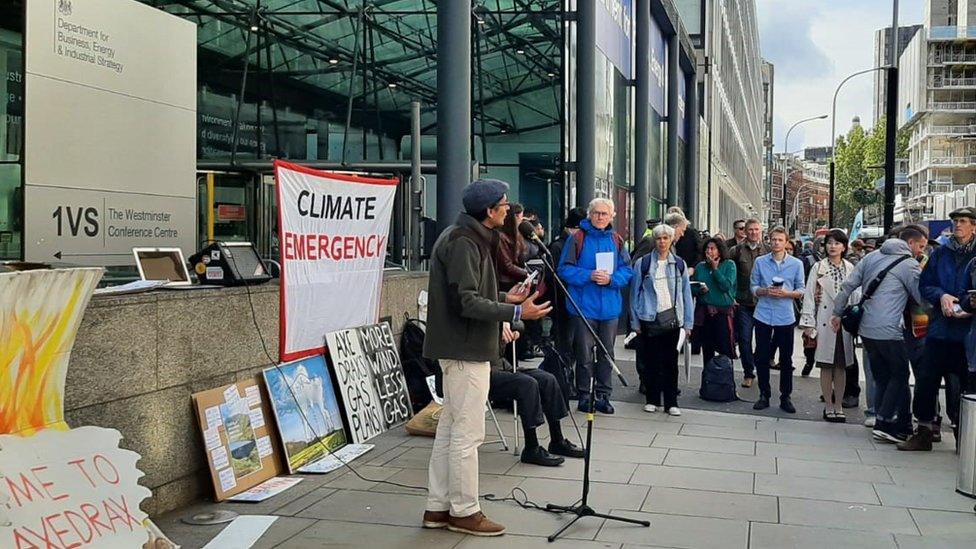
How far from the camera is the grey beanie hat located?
600 centimetres

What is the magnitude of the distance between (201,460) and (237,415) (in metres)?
0.42

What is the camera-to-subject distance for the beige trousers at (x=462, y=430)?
5.80 metres

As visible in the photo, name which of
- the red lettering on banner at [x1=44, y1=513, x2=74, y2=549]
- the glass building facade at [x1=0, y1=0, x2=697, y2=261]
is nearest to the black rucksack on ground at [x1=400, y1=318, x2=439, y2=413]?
the red lettering on banner at [x1=44, y1=513, x2=74, y2=549]

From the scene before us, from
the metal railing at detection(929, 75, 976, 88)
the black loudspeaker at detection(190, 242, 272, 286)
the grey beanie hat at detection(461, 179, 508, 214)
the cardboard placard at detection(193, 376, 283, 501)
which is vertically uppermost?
the metal railing at detection(929, 75, 976, 88)

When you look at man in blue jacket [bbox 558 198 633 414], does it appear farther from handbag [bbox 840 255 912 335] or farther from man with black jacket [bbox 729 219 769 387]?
man with black jacket [bbox 729 219 769 387]

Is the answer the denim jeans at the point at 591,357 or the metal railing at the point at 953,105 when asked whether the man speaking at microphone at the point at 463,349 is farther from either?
the metal railing at the point at 953,105

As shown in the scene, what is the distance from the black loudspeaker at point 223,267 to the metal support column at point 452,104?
138 inches

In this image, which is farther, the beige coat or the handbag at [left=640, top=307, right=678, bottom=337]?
the beige coat

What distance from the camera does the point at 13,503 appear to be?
401 centimetres

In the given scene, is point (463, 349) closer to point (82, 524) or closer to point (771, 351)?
point (82, 524)

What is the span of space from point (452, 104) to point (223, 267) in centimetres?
424

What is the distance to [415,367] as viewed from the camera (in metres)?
9.67

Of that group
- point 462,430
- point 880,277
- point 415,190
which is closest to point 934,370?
point 880,277

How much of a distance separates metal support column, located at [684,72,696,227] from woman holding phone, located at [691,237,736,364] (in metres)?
24.0
